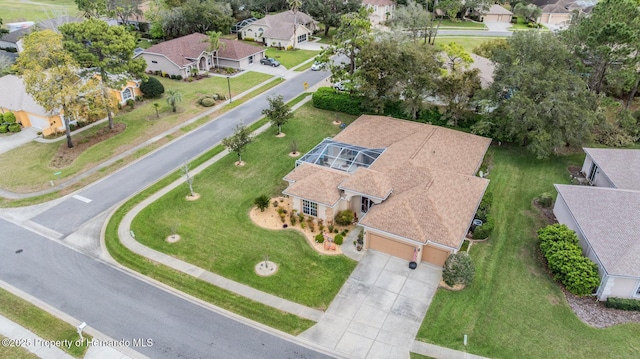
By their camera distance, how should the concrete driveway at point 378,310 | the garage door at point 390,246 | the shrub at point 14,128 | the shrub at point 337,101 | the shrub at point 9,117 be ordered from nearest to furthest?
the concrete driveway at point 378,310 → the garage door at point 390,246 → the shrub at point 14,128 → the shrub at point 9,117 → the shrub at point 337,101

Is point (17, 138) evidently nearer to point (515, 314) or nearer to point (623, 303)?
point (515, 314)

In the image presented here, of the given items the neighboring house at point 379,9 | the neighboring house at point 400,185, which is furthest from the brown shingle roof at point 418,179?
the neighboring house at point 379,9

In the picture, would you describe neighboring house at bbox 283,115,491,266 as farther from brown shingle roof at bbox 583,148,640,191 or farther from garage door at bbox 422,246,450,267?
brown shingle roof at bbox 583,148,640,191

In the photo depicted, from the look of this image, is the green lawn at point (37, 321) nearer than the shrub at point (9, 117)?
Yes

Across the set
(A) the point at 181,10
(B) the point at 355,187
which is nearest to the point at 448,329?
(B) the point at 355,187

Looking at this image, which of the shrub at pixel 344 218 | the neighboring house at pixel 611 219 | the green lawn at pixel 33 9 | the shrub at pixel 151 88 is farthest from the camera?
the green lawn at pixel 33 9

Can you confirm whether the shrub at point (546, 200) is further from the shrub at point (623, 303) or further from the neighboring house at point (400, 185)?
the shrub at point (623, 303)

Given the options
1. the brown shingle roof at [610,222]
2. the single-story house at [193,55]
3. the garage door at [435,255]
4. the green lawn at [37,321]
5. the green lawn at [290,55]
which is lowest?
the green lawn at [37,321]
